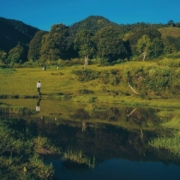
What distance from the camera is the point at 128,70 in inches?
2147

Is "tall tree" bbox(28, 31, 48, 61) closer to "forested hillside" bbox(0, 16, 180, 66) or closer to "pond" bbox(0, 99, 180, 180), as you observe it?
"forested hillside" bbox(0, 16, 180, 66)

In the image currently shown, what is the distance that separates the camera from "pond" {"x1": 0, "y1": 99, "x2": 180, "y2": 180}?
617 inches

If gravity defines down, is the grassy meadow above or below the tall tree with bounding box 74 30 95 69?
below

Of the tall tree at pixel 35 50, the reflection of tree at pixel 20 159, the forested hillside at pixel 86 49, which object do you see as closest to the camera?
the reflection of tree at pixel 20 159

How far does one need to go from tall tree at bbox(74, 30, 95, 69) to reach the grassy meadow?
→ 1164 inches

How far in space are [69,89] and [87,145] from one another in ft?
101

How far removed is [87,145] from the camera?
21078 millimetres

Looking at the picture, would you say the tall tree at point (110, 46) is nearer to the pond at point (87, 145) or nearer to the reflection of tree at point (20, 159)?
the pond at point (87, 145)

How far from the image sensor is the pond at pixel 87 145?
15684 millimetres

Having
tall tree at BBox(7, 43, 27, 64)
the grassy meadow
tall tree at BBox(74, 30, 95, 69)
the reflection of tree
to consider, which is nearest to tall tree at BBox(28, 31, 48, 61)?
tall tree at BBox(7, 43, 27, 64)

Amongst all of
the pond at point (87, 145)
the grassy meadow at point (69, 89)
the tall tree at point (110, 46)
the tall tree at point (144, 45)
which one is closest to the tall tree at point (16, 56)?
the tall tree at point (110, 46)

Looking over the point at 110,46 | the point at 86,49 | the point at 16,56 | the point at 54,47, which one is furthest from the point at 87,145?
the point at 16,56

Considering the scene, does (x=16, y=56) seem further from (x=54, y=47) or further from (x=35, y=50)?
(x=54, y=47)

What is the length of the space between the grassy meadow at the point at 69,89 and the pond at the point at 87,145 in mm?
9261
